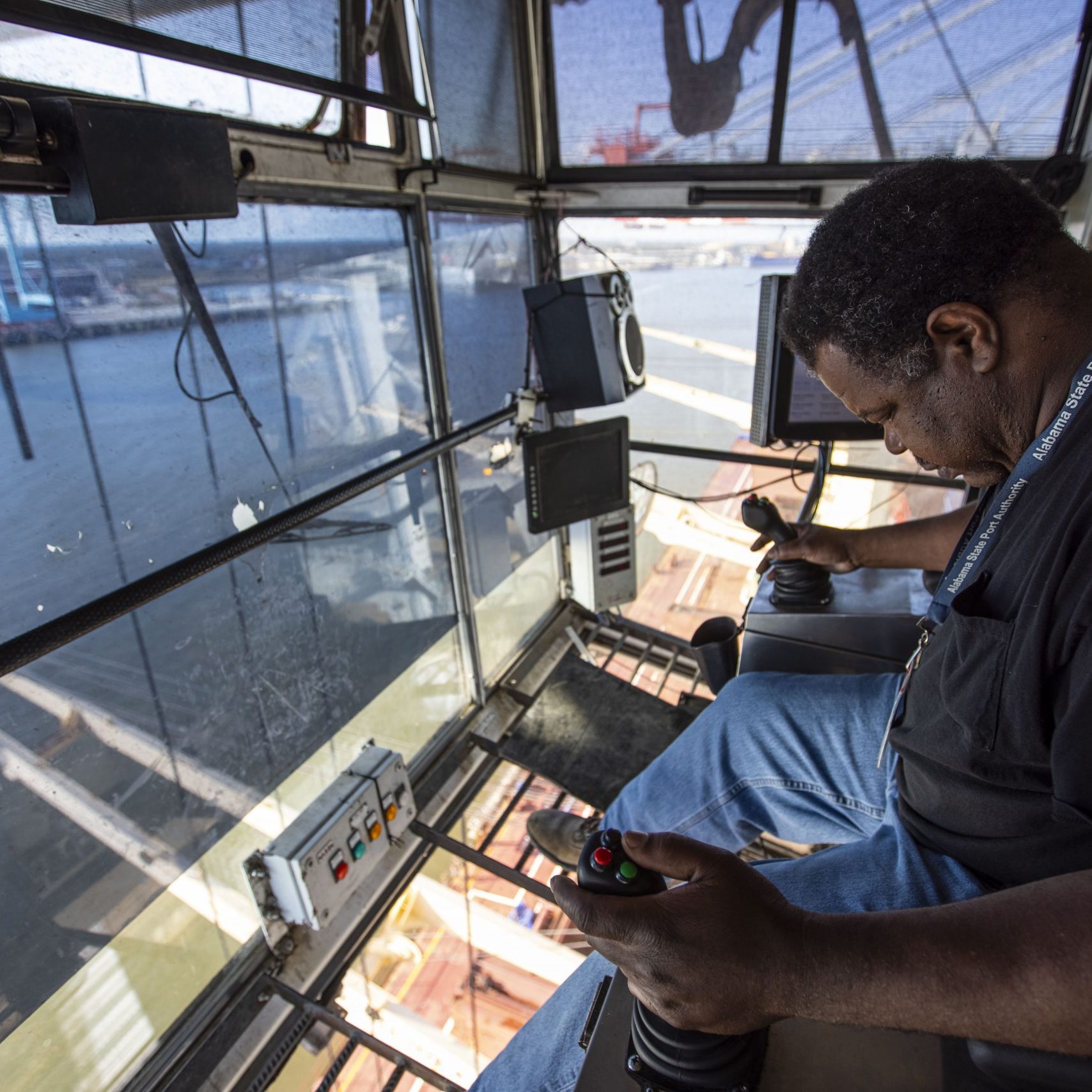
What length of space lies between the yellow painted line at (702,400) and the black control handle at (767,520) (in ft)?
3.96

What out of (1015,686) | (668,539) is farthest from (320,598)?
(668,539)

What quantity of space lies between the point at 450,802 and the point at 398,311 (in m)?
1.58

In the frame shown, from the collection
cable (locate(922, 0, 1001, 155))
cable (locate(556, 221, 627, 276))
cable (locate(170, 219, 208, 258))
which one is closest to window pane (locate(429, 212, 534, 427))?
cable (locate(556, 221, 627, 276))

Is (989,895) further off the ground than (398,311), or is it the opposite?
(398,311)

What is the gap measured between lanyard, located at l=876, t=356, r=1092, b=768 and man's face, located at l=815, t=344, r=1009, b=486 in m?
0.05

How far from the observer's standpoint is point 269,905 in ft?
5.86

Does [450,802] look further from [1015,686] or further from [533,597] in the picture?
[1015,686]

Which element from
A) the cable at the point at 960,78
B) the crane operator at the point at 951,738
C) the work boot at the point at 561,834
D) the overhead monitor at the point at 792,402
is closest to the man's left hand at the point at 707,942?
the crane operator at the point at 951,738

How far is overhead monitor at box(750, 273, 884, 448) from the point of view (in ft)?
7.09

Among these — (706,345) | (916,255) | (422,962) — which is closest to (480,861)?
(422,962)

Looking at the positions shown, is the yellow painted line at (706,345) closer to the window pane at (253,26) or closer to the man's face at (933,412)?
the window pane at (253,26)

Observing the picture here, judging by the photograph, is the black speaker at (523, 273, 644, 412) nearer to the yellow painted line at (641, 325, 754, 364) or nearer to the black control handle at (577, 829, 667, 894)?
the yellow painted line at (641, 325, 754, 364)

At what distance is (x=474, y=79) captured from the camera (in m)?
2.33

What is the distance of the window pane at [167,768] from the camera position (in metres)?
1.31
